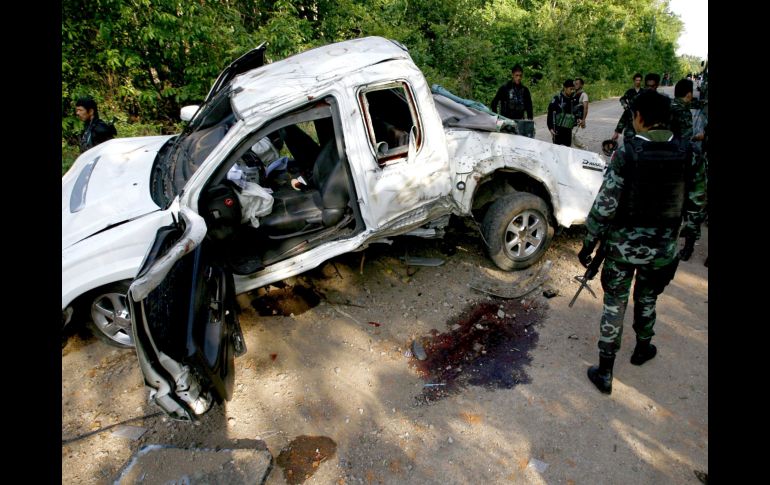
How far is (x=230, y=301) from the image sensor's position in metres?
3.11

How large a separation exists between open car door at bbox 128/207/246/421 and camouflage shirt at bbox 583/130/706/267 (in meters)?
2.46

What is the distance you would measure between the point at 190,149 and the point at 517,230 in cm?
303

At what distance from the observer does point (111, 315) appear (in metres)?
3.44

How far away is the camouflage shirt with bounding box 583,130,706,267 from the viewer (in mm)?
2695

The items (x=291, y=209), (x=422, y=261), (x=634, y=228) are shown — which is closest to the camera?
(x=634, y=228)

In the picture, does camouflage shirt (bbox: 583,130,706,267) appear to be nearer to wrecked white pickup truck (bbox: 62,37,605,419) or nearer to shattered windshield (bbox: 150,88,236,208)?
wrecked white pickup truck (bbox: 62,37,605,419)

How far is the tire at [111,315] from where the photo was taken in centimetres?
328

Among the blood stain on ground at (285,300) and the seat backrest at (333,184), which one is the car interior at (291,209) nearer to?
the seat backrest at (333,184)

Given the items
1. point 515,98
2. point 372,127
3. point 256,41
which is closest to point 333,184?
point 372,127

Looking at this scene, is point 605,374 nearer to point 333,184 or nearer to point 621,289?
point 621,289

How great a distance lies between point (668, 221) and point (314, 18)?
10.1 m

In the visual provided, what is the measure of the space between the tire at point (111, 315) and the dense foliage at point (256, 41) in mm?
5052

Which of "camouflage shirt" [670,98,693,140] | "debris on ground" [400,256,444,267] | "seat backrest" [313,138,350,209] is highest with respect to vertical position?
"camouflage shirt" [670,98,693,140]

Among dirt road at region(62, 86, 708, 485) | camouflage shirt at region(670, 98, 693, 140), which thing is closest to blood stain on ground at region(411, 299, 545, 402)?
dirt road at region(62, 86, 708, 485)
